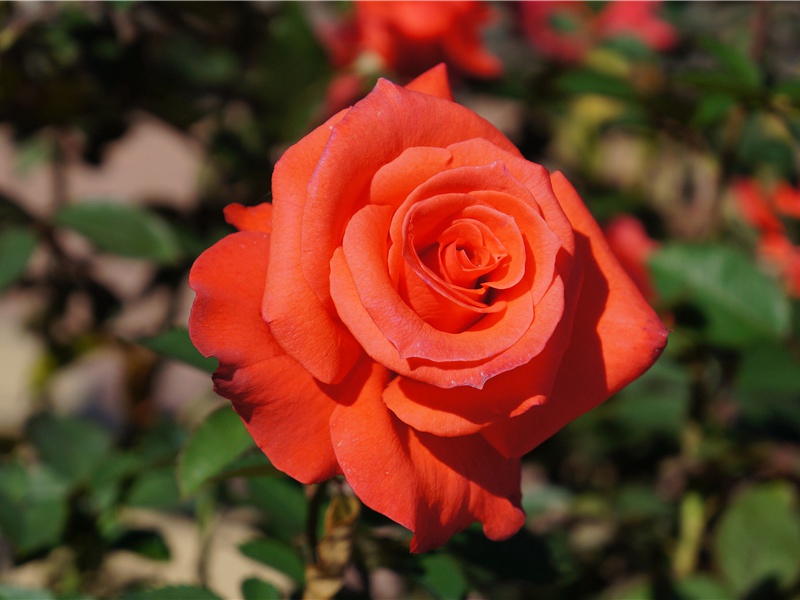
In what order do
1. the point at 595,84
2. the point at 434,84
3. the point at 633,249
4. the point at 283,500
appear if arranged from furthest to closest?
the point at 633,249 → the point at 595,84 → the point at 283,500 → the point at 434,84

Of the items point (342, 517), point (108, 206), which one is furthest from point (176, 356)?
point (108, 206)

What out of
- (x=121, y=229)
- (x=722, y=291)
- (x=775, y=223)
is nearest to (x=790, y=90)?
(x=722, y=291)

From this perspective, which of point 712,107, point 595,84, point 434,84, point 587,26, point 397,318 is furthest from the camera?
point 587,26

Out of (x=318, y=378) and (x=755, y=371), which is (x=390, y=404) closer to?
(x=318, y=378)

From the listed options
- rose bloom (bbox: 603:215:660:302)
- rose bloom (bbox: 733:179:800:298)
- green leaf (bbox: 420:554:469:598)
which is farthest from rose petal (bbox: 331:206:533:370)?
rose bloom (bbox: 733:179:800:298)

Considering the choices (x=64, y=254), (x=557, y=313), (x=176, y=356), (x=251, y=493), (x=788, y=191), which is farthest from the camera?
(x=788, y=191)

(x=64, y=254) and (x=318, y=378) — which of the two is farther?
(x=64, y=254)

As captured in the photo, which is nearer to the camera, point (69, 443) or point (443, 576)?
point (443, 576)

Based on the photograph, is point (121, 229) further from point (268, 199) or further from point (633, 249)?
point (633, 249)

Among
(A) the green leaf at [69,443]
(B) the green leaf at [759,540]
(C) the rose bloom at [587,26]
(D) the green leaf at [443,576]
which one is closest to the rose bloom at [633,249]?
(B) the green leaf at [759,540]
